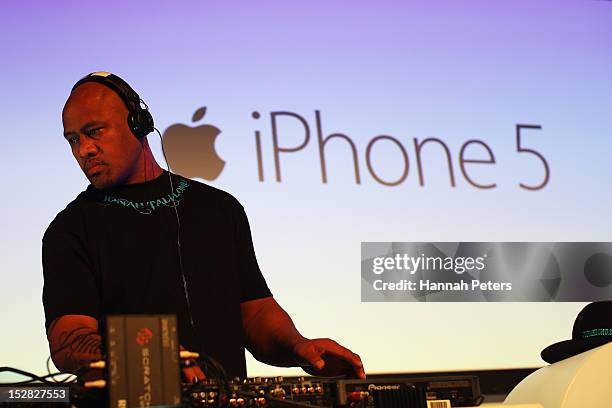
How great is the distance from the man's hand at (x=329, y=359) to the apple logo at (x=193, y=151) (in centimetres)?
128

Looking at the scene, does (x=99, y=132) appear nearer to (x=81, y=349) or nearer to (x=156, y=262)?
(x=156, y=262)

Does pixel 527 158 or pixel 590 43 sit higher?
pixel 590 43

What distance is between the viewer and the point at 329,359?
1.64m

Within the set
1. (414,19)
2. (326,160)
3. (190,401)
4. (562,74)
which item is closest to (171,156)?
(326,160)

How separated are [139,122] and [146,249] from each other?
290mm

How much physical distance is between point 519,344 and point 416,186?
0.62 m

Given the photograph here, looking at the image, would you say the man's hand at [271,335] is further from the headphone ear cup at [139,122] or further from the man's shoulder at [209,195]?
the headphone ear cup at [139,122]

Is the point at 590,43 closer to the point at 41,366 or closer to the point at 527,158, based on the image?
the point at 527,158

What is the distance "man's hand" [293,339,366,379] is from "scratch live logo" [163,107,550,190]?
130cm

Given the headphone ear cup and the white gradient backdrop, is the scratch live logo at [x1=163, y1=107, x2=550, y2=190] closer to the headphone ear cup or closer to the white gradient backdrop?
the white gradient backdrop

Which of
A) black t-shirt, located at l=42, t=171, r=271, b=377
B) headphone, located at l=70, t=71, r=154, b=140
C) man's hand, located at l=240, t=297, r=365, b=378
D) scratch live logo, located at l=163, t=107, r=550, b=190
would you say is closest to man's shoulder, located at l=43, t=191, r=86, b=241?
black t-shirt, located at l=42, t=171, r=271, b=377

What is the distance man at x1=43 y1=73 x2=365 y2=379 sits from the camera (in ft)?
6.59

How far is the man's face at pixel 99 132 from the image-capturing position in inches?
82.8

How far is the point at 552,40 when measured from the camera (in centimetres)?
328
